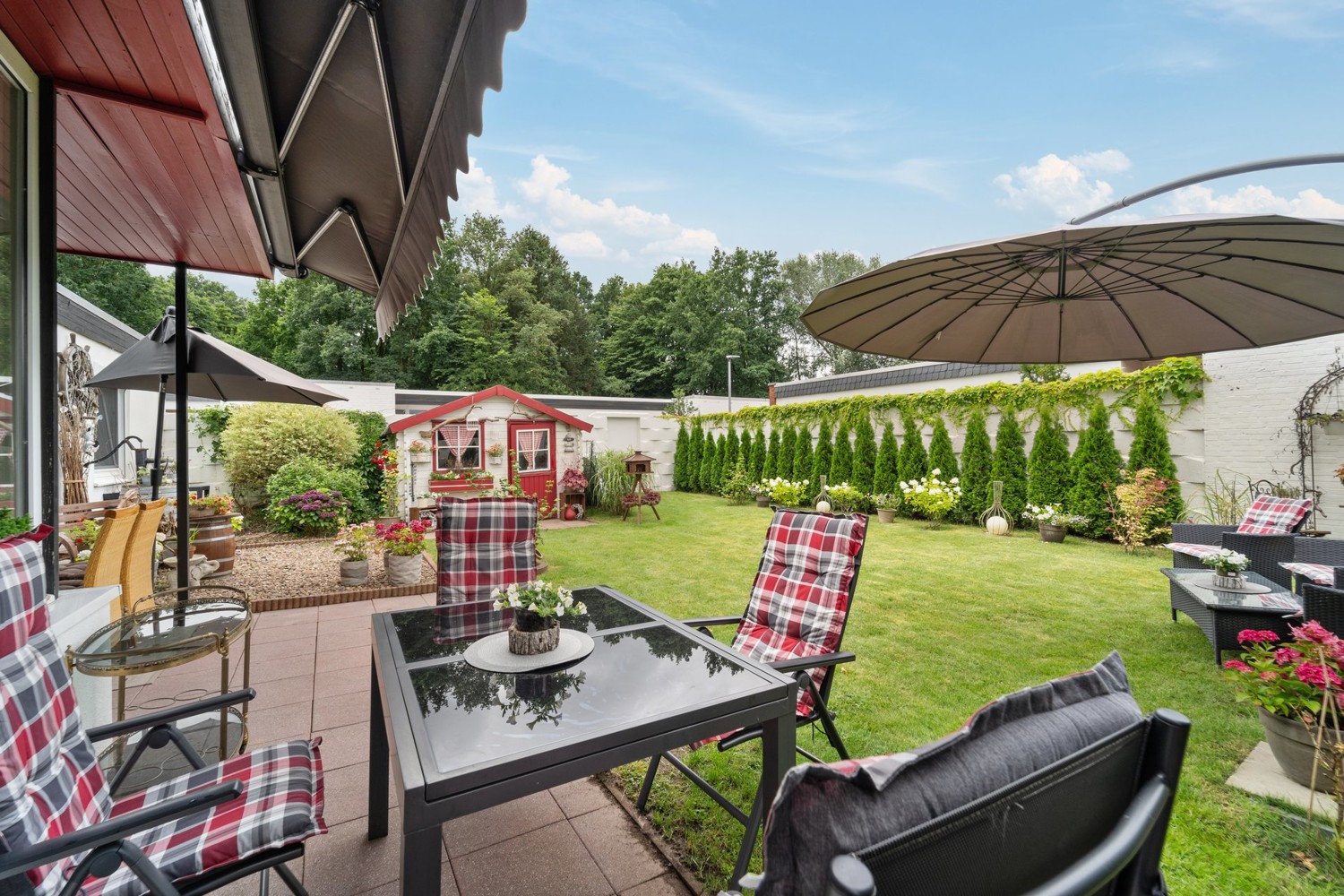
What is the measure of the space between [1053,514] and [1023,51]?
6219mm

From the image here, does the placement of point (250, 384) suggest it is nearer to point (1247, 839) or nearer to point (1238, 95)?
point (1247, 839)

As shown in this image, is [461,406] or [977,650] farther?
[461,406]

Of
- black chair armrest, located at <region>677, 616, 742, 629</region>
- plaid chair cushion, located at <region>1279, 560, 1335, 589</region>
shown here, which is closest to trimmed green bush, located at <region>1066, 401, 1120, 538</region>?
plaid chair cushion, located at <region>1279, 560, 1335, 589</region>

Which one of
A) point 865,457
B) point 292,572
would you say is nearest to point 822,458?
point 865,457

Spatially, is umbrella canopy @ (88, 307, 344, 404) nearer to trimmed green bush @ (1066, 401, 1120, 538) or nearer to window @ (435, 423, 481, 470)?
window @ (435, 423, 481, 470)

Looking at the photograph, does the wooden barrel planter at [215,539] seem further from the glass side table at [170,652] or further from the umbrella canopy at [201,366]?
the glass side table at [170,652]

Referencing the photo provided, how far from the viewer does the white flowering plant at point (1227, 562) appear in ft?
10.9

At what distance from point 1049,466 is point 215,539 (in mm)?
10121

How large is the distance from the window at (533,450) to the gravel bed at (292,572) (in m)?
3.56

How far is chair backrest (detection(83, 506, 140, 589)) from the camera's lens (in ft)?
10.5

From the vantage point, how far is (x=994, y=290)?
319cm

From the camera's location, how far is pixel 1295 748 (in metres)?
2.21

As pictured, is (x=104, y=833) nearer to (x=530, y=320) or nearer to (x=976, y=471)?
(x=976, y=471)

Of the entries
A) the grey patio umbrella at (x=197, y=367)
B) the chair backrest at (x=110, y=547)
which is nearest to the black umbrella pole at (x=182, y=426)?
the grey patio umbrella at (x=197, y=367)
